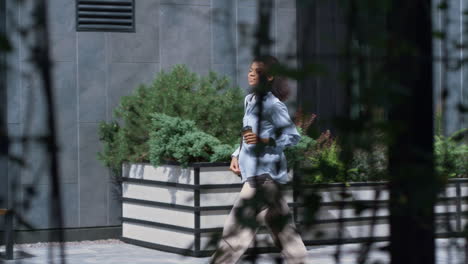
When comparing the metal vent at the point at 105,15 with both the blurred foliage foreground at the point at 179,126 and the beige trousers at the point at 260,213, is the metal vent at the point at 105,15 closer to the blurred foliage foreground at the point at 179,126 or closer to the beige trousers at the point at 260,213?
the blurred foliage foreground at the point at 179,126

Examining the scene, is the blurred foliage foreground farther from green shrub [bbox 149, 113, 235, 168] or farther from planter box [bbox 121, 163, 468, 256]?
planter box [bbox 121, 163, 468, 256]

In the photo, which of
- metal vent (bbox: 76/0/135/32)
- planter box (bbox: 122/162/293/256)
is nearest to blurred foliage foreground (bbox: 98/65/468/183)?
planter box (bbox: 122/162/293/256)

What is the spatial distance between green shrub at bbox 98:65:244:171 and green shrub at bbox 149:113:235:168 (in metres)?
0.24

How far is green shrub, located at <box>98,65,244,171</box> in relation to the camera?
10.1 m

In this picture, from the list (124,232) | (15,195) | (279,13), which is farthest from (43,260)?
(15,195)

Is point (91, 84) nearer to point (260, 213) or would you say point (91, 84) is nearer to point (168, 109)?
point (168, 109)

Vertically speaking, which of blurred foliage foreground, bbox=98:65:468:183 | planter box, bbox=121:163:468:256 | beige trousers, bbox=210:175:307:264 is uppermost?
blurred foliage foreground, bbox=98:65:468:183

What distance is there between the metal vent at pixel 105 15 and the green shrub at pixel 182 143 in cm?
189

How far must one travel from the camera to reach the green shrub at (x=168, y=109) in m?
10.1

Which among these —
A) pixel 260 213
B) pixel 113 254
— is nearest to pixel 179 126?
pixel 113 254

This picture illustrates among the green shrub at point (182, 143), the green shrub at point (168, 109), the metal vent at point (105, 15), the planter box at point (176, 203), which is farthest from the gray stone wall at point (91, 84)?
the green shrub at point (182, 143)

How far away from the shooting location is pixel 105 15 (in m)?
11.3

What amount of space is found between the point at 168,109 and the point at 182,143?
671 mm

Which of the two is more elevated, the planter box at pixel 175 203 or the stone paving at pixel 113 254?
the planter box at pixel 175 203
